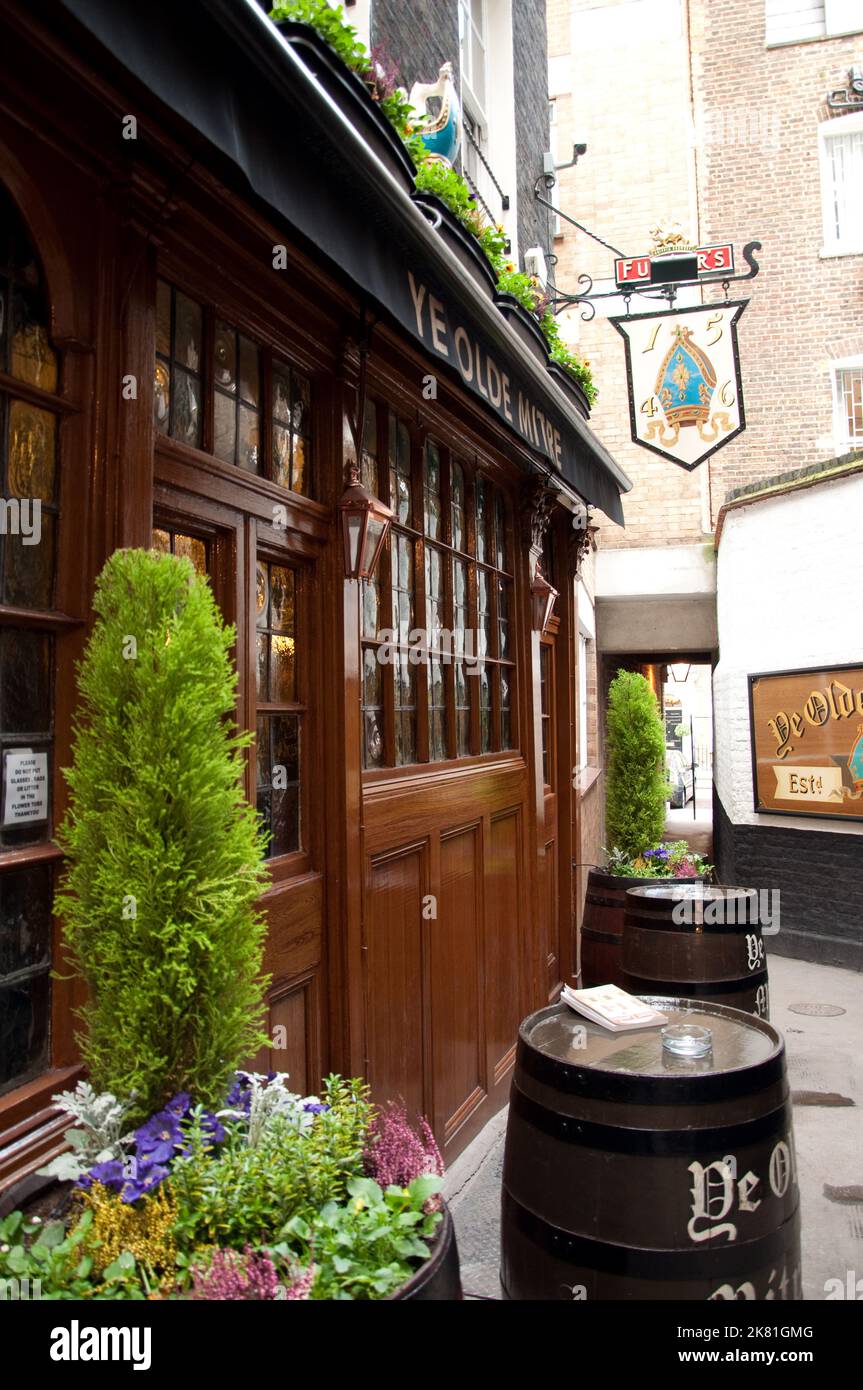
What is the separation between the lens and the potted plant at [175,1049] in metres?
1.58

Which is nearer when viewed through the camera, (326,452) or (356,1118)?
(356,1118)

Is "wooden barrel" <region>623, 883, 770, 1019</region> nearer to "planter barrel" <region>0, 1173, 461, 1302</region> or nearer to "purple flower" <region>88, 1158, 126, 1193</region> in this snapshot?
"planter barrel" <region>0, 1173, 461, 1302</region>

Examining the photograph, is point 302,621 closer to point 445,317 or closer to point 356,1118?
point 445,317

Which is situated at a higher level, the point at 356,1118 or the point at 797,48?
the point at 797,48

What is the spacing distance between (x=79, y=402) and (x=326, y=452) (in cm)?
125

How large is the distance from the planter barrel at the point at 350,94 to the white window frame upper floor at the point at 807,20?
1342cm

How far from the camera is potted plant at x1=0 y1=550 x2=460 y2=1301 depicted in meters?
1.58

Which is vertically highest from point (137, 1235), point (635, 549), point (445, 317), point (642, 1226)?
point (635, 549)

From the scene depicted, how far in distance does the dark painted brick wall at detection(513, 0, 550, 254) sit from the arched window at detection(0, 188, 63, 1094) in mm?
5515

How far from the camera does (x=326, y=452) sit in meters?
3.35

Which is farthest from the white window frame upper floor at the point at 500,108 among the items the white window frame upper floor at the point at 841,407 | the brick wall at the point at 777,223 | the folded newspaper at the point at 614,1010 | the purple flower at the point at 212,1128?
the white window frame upper floor at the point at 841,407

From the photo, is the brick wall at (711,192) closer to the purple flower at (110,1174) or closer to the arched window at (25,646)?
the arched window at (25,646)
